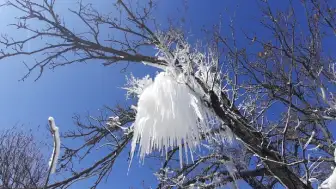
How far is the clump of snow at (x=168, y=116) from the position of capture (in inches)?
136

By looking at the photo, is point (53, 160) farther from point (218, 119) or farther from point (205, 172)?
point (205, 172)

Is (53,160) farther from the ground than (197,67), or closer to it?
closer to it

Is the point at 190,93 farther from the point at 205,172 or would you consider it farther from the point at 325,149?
the point at 325,149

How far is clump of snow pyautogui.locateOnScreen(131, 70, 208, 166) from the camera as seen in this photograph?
3.45 meters

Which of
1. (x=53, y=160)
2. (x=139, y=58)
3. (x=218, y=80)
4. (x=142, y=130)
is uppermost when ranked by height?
(x=139, y=58)

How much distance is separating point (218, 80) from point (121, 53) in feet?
9.18

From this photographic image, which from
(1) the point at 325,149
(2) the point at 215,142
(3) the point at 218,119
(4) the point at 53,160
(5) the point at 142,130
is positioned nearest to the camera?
(4) the point at 53,160

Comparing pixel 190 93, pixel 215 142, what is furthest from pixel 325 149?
pixel 190 93

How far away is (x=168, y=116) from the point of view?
3.47 meters

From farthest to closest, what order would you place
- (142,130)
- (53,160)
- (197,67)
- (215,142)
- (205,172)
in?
(205,172) < (215,142) < (197,67) < (142,130) < (53,160)

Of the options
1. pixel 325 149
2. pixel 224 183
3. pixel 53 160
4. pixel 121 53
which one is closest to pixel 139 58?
pixel 121 53

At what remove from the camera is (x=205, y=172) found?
6422mm

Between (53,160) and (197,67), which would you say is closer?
(53,160)

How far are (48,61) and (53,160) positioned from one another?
18.5 feet
